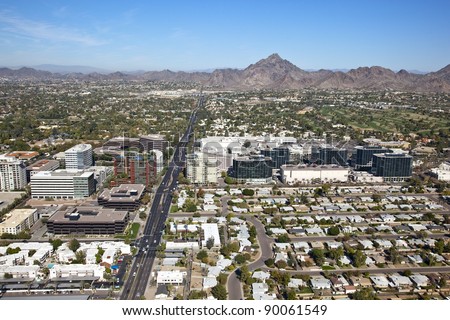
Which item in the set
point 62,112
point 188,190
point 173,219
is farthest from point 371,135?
point 62,112

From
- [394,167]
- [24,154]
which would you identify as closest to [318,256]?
[394,167]

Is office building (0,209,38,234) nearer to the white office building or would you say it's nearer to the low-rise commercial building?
the low-rise commercial building

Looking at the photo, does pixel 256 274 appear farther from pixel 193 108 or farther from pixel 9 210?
pixel 193 108

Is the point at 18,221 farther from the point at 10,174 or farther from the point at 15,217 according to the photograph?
the point at 10,174

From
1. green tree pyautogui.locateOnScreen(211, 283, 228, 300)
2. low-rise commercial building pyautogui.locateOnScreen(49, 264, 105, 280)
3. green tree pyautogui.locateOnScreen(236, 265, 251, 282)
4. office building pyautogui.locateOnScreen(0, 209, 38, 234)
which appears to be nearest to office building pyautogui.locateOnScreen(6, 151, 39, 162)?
office building pyautogui.locateOnScreen(0, 209, 38, 234)

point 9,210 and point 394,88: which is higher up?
point 394,88
